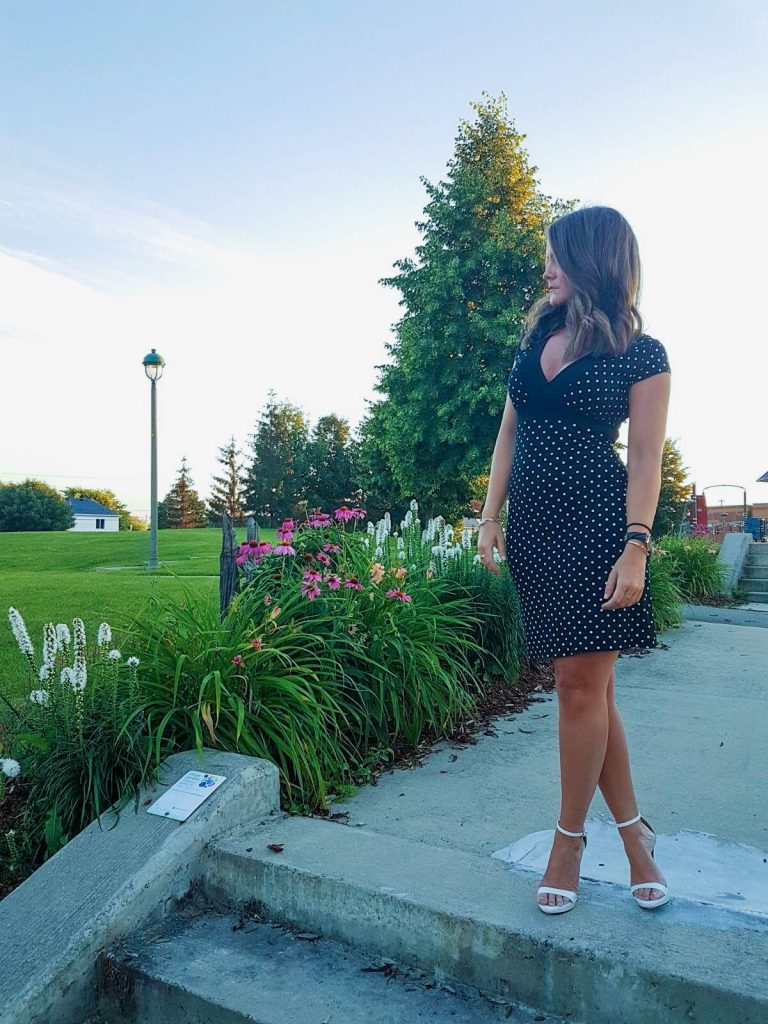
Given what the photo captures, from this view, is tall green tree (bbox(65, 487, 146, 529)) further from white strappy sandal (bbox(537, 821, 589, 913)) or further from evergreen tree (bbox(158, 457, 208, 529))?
white strappy sandal (bbox(537, 821, 589, 913))

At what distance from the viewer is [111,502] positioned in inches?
3083

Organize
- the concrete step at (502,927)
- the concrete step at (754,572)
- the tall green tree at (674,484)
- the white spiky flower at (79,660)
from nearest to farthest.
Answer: the concrete step at (502,927)
the white spiky flower at (79,660)
the concrete step at (754,572)
the tall green tree at (674,484)

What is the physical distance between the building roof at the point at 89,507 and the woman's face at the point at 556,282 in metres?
71.5

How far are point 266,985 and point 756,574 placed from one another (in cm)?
1077

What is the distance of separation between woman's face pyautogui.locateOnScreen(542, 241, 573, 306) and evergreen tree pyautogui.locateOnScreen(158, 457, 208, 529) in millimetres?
65182

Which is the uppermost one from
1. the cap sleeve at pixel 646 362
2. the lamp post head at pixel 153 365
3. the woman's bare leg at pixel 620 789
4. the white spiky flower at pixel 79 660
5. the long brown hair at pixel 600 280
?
the lamp post head at pixel 153 365

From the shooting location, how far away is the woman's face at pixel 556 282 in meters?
2.02

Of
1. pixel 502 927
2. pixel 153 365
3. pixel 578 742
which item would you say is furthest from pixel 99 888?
pixel 153 365

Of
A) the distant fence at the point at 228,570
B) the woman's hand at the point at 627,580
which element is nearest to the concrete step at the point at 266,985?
the woman's hand at the point at 627,580

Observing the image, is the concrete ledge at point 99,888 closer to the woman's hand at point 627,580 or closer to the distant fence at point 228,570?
the woman's hand at point 627,580

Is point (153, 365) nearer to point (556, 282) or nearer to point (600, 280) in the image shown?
point (556, 282)

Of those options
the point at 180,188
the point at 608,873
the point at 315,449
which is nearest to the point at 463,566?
the point at 608,873

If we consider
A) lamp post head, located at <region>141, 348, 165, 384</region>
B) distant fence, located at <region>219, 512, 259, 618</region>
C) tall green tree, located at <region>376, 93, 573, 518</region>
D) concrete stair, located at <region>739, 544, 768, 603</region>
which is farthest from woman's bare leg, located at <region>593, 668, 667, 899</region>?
tall green tree, located at <region>376, 93, 573, 518</region>

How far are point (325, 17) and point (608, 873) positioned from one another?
24.2 ft
